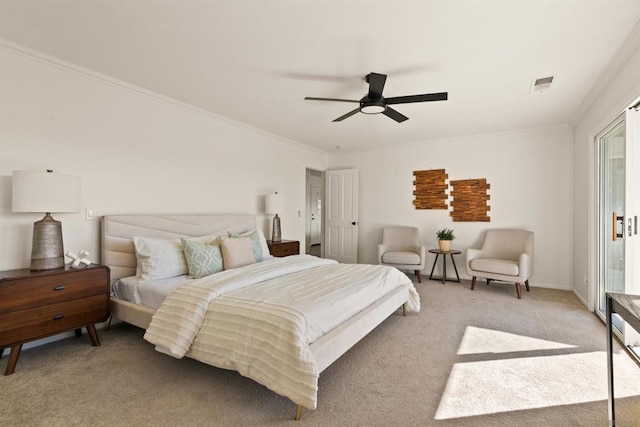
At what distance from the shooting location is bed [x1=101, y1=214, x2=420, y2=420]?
1.87m

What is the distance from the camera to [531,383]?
2178mm

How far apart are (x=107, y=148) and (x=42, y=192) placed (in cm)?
93

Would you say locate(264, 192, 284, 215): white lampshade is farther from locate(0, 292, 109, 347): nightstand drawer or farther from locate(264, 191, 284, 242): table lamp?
locate(0, 292, 109, 347): nightstand drawer

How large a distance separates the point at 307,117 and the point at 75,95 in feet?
8.31

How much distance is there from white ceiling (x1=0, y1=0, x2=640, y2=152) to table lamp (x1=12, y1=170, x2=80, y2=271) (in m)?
1.09

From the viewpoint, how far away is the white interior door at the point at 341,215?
654 centimetres

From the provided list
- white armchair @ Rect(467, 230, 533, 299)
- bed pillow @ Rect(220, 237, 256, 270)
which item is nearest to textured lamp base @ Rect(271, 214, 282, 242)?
bed pillow @ Rect(220, 237, 256, 270)

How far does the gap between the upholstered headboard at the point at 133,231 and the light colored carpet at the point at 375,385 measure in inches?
25.9

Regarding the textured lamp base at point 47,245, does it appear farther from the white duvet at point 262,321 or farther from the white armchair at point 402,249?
the white armchair at point 402,249

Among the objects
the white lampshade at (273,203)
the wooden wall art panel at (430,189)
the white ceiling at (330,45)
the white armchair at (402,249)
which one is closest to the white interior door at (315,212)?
the white armchair at (402,249)

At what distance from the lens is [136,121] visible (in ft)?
11.3

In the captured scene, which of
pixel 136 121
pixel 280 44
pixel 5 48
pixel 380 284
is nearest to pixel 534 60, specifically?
pixel 280 44

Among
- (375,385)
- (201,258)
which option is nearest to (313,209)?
(201,258)

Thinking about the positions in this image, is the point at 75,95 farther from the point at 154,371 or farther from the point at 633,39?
the point at 633,39
